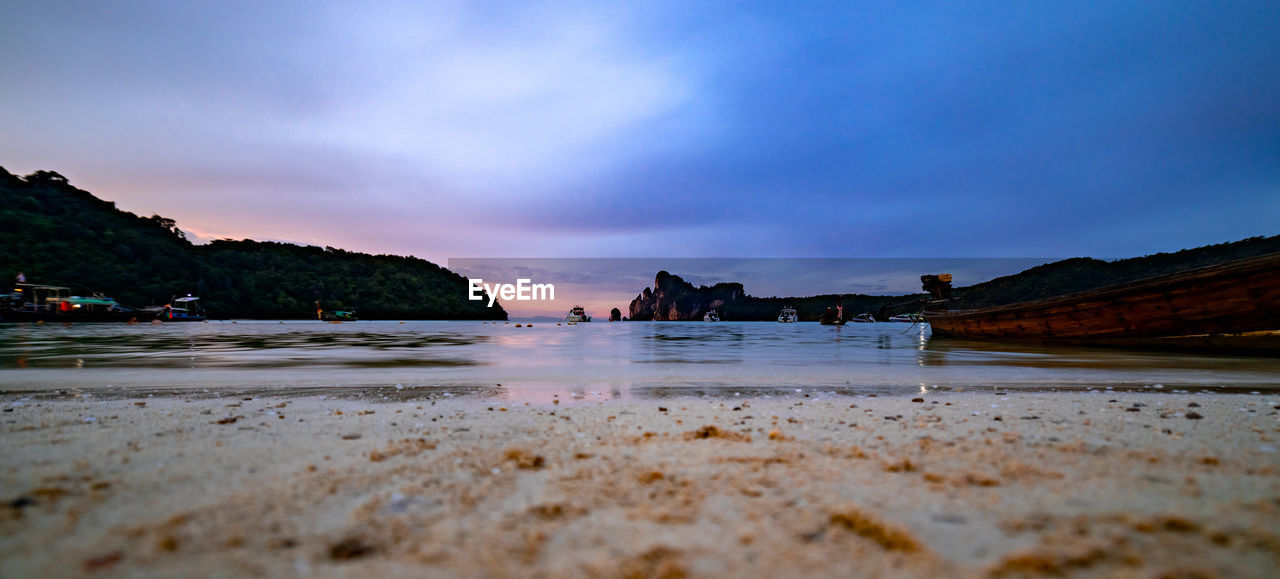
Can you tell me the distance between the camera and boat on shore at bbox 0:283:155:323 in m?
52.7

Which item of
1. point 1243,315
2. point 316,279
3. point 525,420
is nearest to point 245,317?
point 316,279

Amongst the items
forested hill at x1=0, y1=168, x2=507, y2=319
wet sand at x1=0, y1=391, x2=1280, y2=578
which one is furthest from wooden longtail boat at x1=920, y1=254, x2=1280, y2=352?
forested hill at x1=0, y1=168, x2=507, y2=319

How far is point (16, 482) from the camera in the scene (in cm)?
295

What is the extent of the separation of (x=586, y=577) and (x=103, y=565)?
6.36ft

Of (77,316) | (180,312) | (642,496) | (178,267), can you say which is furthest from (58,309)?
(642,496)

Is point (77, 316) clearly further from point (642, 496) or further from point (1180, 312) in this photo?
point (1180, 312)

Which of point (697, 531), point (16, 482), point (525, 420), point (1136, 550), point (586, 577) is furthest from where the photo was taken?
point (525, 420)

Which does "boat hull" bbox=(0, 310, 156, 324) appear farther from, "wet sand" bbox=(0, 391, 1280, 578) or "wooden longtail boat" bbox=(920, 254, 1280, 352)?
"wooden longtail boat" bbox=(920, 254, 1280, 352)

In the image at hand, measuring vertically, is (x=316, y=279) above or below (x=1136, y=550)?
above

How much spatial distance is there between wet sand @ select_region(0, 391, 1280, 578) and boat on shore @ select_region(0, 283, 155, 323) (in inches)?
3007

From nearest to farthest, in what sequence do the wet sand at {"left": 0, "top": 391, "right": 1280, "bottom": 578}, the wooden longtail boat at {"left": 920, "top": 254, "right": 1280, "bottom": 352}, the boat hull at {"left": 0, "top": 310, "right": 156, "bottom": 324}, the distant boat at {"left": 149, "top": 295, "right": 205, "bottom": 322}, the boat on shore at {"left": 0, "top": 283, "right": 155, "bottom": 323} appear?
the wet sand at {"left": 0, "top": 391, "right": 1280, "bottom": 578} < the wooden longtail boat at {"left": 920, "top": 254, "right": 1280, "bottom": 352} < the boat hull at {"left": 0, "top": 310, "right": 156, "bottom": 324} < the boat on shore at {"left": 0, "top": 283, "right": 155, "bottom": 323} < the distant boat at {"left": 149, "top": 295, "right": 205, "bottom": 322}

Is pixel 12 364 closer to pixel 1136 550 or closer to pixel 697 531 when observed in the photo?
pixel 697 531

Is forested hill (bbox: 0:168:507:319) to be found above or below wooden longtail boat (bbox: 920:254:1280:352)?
above

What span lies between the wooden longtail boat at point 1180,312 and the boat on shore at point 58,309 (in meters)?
88.6
